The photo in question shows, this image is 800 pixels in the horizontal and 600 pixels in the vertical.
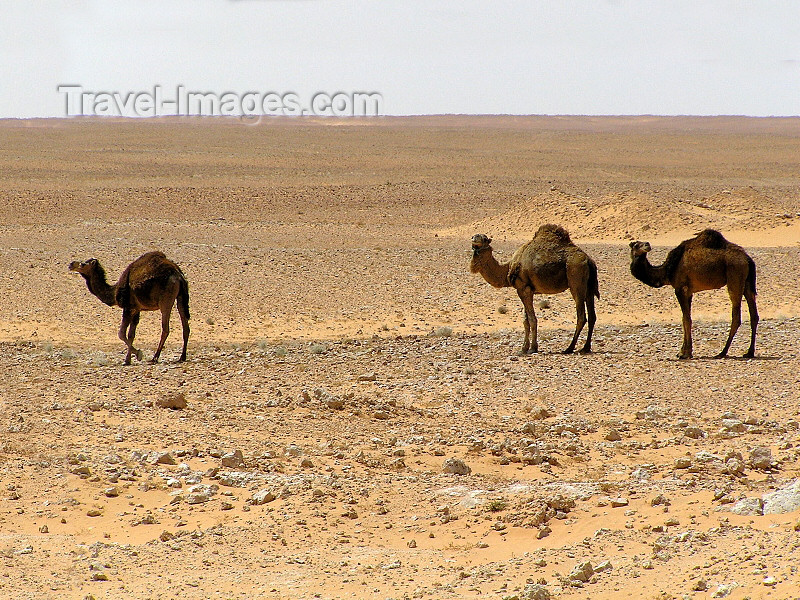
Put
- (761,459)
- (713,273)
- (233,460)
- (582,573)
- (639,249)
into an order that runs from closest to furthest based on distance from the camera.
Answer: (582,573) → (761,459) → (233,460) → (713,273) → (639,249)

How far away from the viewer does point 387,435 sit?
11.1 metres

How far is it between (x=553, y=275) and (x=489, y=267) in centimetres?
125

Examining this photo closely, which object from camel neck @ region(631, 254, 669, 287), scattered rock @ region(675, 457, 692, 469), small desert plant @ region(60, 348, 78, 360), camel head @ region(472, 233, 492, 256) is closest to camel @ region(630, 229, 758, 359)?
camel neck @ region(631, 254, 669, 287)

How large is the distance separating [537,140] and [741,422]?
298 ft

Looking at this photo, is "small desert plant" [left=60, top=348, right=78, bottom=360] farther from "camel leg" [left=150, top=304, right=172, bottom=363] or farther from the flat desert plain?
"camel leg" [left=150, top=304, right=172, bottom=363]

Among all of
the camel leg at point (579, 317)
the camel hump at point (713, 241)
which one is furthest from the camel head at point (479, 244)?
the camel hump at point (713, 241)

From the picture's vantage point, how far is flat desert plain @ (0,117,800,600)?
7.52 meters

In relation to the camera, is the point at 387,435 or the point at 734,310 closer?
the point at 387,435

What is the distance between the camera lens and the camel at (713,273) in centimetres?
1452

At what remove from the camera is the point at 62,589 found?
24.2 feet

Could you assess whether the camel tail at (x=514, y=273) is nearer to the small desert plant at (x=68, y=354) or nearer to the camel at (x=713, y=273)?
the camel at (x=713, y=273)

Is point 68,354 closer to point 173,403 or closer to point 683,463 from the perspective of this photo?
point 173,403

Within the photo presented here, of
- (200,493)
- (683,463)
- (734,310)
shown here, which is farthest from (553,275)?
(200,493)

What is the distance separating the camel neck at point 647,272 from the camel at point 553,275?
0.60 m
